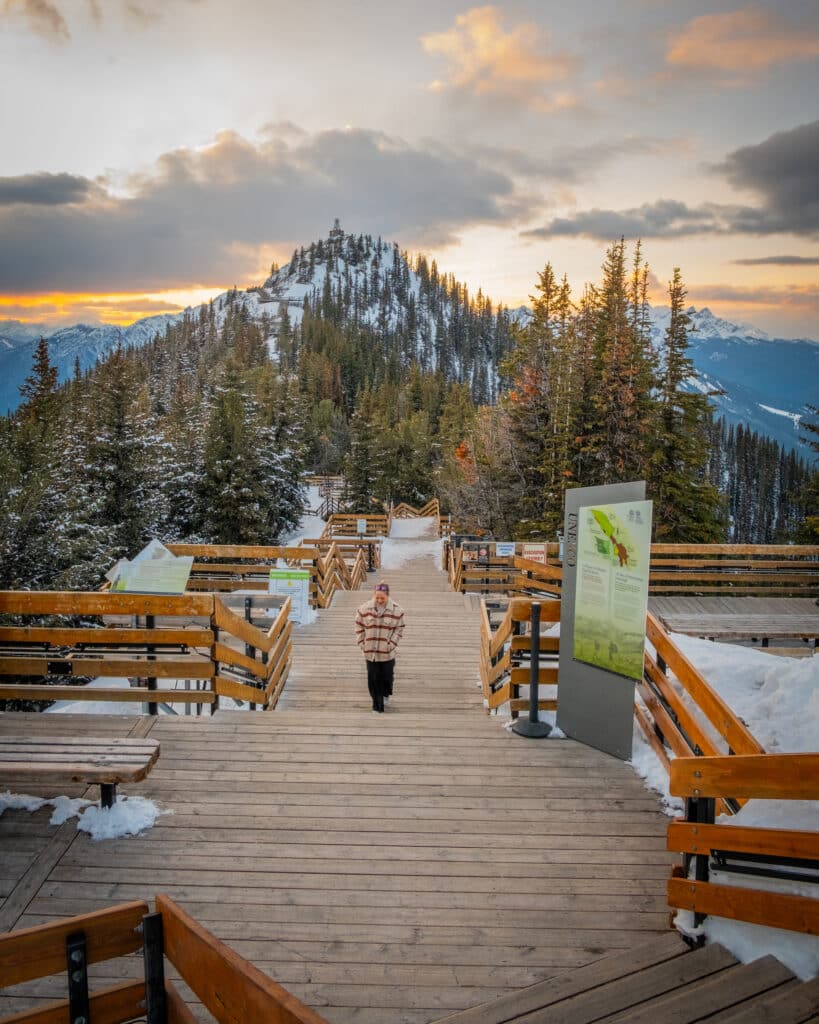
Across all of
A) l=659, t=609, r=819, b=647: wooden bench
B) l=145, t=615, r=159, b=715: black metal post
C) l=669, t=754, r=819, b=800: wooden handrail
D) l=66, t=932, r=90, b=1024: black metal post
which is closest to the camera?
l=66, t=932, r=90, b=1024: black metal post

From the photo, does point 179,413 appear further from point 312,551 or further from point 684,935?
point 684,935

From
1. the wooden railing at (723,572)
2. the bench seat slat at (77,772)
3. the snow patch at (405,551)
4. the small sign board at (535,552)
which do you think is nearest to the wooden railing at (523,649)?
the bench seat slat at (77,772)

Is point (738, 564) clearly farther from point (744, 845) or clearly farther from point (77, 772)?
point (77, 772)

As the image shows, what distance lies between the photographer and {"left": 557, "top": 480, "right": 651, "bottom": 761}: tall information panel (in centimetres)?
531

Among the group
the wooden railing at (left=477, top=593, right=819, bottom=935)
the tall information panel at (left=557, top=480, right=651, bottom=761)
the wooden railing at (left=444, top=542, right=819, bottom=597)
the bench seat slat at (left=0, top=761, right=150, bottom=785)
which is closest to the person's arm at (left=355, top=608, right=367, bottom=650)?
the tall information panel at (left=557, top=480, right=651, bottom=761)

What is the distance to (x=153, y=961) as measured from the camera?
2.28 metres

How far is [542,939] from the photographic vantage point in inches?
135

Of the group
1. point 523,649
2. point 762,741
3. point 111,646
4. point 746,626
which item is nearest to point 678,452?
point 746,626

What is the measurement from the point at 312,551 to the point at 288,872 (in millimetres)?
9534

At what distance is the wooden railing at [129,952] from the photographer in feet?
6.69

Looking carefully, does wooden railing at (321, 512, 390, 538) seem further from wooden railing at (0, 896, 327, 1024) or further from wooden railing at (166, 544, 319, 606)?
wooden railing at (0, 896, 327, 1024)

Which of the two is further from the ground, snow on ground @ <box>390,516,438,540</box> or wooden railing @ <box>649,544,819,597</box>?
wooden railing @ <box>649,544,819,597</box>

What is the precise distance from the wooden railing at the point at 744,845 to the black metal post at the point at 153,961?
2428 mm

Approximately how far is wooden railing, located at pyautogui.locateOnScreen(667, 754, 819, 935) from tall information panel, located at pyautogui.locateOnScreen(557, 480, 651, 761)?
197 cm
